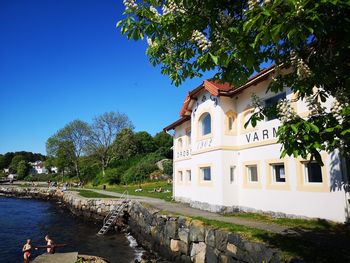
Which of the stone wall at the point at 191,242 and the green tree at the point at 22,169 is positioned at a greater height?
the green tree at the point at 22,169

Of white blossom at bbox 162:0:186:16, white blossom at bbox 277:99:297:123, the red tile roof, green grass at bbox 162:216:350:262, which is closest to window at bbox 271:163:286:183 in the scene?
green grass at bbox 162:216:350:262

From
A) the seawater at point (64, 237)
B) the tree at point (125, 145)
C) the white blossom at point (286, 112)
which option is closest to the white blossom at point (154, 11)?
the white blossom at point (286, 112)

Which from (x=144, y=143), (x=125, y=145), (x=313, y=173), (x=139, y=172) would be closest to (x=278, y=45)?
(x=313, y=173)

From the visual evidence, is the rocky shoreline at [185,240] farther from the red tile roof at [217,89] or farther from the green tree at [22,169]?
the green tree at [22,169]

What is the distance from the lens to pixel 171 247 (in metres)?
14.8

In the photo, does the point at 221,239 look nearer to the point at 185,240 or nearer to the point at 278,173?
the point at 185,240

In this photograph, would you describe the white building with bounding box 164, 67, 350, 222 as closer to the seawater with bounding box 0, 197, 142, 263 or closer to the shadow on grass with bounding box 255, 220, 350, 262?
the shadow on grass with bounding box 255, 220, 350, 262

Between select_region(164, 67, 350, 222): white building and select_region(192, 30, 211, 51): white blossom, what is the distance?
914cm

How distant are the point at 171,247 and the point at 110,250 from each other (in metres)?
4.22

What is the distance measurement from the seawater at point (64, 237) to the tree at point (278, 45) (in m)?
12.9

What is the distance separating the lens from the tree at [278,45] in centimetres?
353

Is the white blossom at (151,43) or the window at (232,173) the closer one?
the white blossom at (151,43)

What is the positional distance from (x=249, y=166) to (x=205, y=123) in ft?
15.1

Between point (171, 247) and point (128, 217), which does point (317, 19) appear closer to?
point (171, 247)
